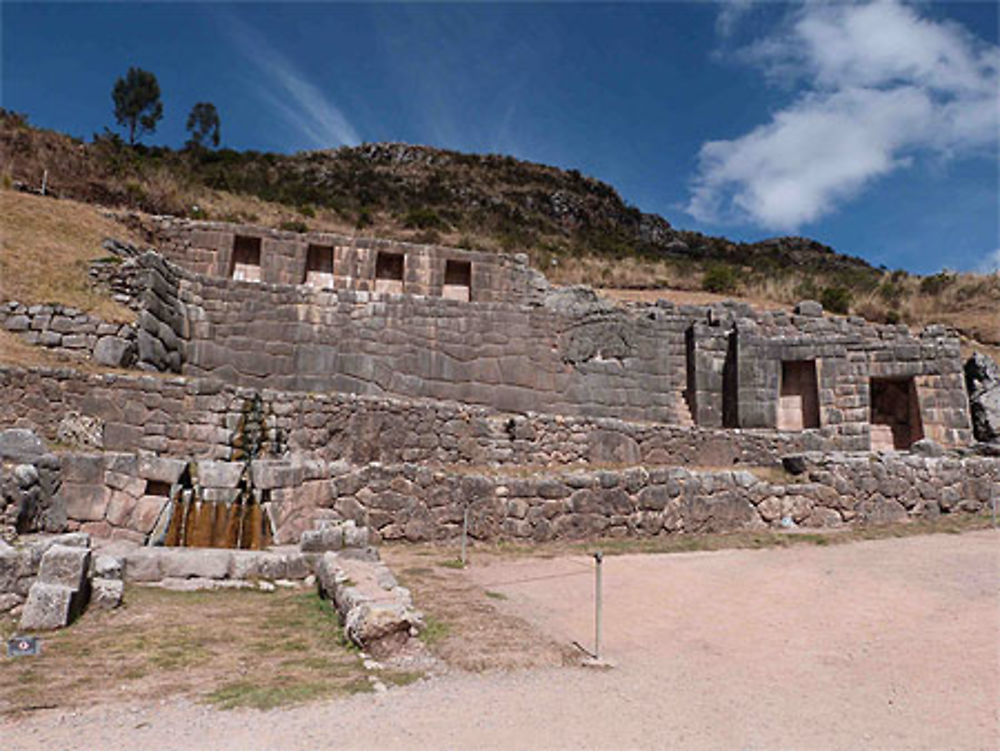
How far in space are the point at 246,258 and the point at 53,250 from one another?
4.15 metres

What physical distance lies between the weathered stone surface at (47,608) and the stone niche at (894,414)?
18.0 metres

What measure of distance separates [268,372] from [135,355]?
8.99 feet

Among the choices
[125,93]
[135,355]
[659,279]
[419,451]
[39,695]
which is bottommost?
[39,695]

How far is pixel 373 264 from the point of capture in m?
16.4

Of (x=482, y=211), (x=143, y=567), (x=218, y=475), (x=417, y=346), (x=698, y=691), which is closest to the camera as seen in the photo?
(x=698, y=691)

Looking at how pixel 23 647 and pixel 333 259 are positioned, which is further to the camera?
pixel 333 259

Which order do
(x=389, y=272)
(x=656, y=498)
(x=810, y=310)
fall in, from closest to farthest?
1. (x=656, y=498)
2. (x=389, y=272)
3. (x=810, y=310)

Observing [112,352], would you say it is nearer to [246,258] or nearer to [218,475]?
[218,475]

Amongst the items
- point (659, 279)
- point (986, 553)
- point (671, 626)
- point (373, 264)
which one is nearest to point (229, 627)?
point (671, 626)

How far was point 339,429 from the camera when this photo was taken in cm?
1153

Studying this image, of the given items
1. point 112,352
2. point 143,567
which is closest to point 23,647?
point 143,567

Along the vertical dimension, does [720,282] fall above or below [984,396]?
above

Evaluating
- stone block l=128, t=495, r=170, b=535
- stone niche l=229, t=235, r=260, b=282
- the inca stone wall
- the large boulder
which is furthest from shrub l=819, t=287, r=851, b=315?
stone block l=128, t=495, r=170, b=535

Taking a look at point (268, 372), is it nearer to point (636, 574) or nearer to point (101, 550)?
point (101, 550)
